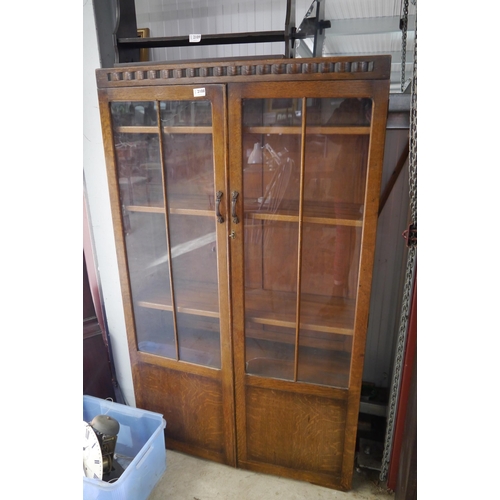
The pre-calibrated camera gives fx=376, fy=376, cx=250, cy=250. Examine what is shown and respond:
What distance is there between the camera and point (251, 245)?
4.76ft

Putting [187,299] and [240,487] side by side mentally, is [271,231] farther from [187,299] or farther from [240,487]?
[240,487]

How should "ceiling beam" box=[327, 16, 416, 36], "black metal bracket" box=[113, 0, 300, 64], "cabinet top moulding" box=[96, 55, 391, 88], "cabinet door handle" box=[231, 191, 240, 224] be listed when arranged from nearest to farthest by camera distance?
"cabinet top moulding" box=[96, 55, 391, 88]
"black metal bracket" box=[113, 0, 300, 64]
"cabinet door handle" box=[231, 191, 240, 224]
"ceiling beam" box=[327, 16, 416, 36]

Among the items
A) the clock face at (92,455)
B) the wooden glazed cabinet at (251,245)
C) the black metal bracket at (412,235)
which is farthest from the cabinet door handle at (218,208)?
the clock face at (92,455)

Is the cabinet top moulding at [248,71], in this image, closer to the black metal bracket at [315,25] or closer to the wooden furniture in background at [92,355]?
the black metal bracket at [315,25]

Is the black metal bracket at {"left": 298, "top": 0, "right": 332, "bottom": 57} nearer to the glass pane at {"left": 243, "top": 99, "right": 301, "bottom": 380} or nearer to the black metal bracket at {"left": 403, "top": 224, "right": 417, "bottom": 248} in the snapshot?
the glass pane at {"left": 243, "top": 99, "right": 301, "bottom": 380}

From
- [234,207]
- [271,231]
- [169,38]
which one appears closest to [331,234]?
[271,231]

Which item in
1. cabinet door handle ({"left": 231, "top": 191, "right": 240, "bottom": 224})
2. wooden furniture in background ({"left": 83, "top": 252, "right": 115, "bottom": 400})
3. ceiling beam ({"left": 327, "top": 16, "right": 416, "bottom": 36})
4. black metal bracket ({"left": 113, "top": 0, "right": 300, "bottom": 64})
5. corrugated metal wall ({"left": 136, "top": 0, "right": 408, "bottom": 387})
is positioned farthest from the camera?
wooden furniture in background ({"left": 83, "top": 252, "right": 115, "bottom": 400})

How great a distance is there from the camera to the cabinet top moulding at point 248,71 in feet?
3.65

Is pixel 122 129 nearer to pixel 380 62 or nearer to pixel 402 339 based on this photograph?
pixel 380 62

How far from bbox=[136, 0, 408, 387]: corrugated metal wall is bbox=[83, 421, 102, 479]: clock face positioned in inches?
50.6

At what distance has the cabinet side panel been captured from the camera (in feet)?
4.85

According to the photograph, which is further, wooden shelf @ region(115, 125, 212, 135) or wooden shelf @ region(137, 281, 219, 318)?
wooden shelf @ region(137, 281, 219, 318)

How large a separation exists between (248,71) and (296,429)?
4.43ft

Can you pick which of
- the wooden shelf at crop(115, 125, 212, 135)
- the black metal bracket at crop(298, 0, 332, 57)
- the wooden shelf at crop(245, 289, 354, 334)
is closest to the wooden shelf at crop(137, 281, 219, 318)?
the wooden shelf at crop(245, 289, 354, 334)
